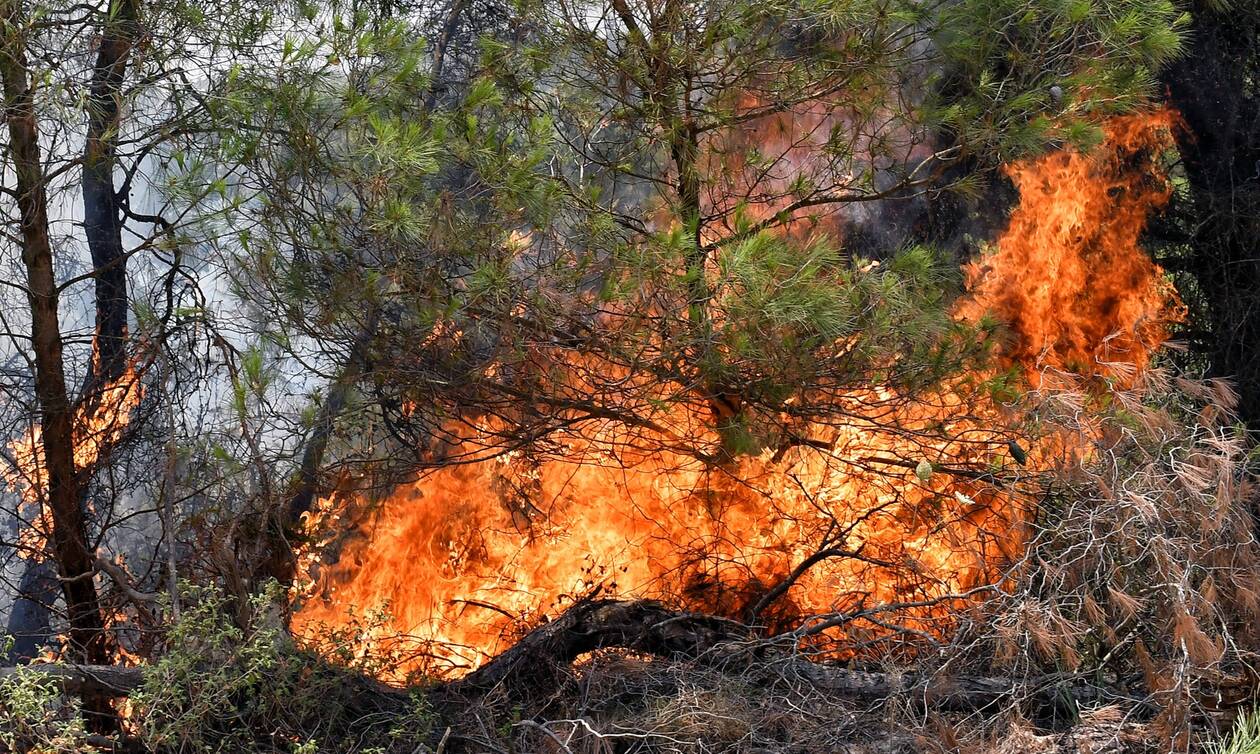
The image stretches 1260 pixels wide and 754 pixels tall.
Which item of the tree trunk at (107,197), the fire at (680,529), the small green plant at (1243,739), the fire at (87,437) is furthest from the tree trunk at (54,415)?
the small green plant at (1243,739)

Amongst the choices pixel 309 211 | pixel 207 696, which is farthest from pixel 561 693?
pixel 309 211

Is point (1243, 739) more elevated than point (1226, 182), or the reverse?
point (1226, 182)

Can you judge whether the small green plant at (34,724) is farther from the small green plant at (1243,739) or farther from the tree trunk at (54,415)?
the small green plant at (1243,739)

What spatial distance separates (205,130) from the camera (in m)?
5.08

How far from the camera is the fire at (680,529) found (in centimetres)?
582

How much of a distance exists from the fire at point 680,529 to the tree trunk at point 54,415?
1017mm

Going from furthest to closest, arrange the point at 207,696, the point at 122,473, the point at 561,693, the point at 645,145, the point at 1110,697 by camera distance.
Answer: the point at 122,473 < the point at 645,145 < the point at 561,693 < the point at 1110,697 < the point at 207,696

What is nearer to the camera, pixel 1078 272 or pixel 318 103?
pixel 318 103

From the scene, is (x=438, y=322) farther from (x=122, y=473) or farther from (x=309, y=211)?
(x=122, y=473)

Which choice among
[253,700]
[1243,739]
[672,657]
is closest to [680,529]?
[672,657]

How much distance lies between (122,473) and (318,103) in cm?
286

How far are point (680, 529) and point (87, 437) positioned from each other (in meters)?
3.09

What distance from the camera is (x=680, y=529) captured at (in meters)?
6.47

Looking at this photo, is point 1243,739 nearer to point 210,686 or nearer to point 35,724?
point 210,686
